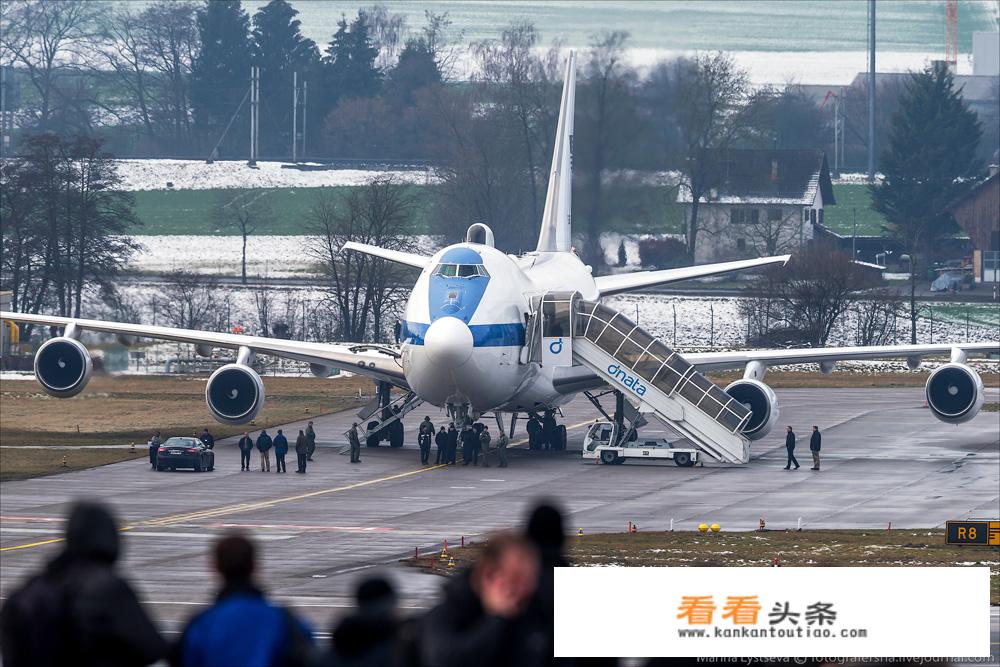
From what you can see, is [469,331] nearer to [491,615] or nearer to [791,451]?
[791,451]

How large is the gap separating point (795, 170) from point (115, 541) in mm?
120101

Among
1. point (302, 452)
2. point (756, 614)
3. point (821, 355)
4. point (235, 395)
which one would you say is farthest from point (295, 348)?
point (756, 614)

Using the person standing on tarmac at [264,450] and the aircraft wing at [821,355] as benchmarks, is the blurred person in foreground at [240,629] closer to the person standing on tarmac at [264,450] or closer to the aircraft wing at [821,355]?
the person standing on tarmac at [264,450]

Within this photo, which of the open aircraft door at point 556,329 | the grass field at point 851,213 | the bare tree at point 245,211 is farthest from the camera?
Result: the grass field at point 851,213

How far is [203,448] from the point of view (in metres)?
53.1

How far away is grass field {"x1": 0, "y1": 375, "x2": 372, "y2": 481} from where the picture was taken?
5556 cm

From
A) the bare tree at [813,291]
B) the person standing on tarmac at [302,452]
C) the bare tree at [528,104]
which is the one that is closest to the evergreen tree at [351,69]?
the bare tree at [528,104]

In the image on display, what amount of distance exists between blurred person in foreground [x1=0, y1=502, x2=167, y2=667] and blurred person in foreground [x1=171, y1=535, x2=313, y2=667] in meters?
0.23

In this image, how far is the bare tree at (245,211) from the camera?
433 feet

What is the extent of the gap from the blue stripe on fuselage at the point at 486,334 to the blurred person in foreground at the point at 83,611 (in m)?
40.6

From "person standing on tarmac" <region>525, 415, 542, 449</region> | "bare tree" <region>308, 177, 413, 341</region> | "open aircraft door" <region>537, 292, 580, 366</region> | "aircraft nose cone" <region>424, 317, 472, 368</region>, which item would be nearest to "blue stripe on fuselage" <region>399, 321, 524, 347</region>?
"aircraft nose cone" <region>424, 317, 472, 368</region>

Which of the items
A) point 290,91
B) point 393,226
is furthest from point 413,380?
point 290,91

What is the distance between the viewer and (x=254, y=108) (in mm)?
151875

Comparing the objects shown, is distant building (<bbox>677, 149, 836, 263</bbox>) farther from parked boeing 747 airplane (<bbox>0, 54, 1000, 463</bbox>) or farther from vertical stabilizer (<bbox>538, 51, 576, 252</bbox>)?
parked boeing 747 airplane (<bbox>0, 54, 1000, 463</bbox>)
